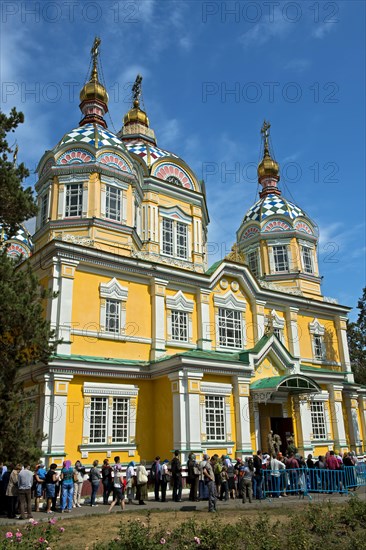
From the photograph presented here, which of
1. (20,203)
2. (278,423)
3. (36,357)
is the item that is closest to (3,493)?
(36,357)

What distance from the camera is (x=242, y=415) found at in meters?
20.9

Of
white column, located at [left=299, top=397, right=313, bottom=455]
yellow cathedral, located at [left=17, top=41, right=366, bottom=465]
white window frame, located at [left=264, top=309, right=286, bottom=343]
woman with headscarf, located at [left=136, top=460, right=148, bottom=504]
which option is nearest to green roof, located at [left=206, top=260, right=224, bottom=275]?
yellow cathedral, located at [left=17, top=41, right=366, bottom=465]

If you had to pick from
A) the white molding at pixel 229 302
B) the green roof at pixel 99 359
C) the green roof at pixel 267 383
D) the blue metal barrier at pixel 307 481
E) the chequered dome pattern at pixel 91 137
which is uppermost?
the chequered dome pattern at pixel 91 137

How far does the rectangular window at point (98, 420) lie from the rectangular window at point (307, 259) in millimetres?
16581

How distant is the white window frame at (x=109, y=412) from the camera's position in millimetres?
18531

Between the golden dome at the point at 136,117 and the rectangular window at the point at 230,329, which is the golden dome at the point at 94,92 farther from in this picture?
the rectangular window at the point at 230,329

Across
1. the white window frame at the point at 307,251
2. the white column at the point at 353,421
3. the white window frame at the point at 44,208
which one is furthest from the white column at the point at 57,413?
the white window frame at the point at 307,251

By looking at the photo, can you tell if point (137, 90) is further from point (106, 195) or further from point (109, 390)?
point (109, 390)

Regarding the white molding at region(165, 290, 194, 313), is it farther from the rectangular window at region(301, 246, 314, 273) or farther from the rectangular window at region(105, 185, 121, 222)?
the rectangular window at region(301, 246, 314, 273)

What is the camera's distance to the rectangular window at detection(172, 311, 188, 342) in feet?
74.0

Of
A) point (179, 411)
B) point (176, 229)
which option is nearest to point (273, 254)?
point (176, 229)

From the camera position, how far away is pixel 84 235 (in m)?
22.0

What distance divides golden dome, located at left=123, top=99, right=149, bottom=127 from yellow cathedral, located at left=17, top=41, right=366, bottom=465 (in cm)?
73

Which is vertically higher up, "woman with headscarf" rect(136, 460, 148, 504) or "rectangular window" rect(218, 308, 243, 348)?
"rectangular window" rect(218, 308, 243, 348)
